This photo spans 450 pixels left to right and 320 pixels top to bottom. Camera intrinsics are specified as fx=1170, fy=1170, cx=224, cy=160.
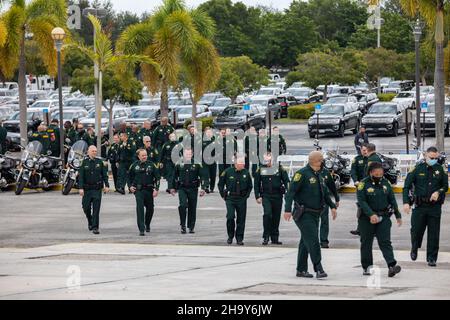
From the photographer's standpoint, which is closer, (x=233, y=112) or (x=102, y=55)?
(x=102, y=55)

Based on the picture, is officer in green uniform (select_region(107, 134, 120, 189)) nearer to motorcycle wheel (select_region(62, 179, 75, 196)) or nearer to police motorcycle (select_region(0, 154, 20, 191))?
motorcycle wheel (select_region(62, 179, 75, 196))

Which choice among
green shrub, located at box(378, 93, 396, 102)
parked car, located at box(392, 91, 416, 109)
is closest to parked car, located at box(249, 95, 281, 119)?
parked car, located at box(392, 91, 416, 109)

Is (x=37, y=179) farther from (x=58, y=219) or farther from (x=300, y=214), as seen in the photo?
(x=300, y=214)

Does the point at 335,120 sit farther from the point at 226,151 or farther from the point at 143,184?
the point at 143,184

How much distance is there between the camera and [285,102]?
220 feet

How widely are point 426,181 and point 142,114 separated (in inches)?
1539

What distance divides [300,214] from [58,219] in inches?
426

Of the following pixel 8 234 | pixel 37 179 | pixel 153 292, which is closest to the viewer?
pixel 153 292

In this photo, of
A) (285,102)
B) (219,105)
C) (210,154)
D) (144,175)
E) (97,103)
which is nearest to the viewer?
(144,175)

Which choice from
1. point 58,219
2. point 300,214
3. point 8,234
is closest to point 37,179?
point 58,219

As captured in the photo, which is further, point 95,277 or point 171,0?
point 171,0

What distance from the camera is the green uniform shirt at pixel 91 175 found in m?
23.4

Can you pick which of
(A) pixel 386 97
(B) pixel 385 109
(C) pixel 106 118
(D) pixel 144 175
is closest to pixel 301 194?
(D) pixel 144 175

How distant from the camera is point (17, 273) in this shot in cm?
1716
